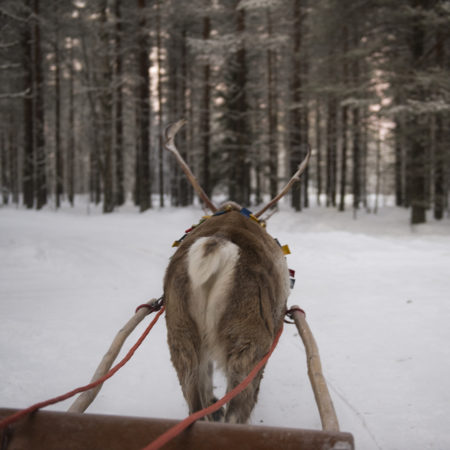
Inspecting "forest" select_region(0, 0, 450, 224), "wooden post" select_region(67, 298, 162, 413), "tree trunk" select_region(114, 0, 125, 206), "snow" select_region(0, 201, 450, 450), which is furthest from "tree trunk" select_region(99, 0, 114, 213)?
"wooden post" select_region(67, 298, 162, 413)

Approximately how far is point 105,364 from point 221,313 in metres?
0.85

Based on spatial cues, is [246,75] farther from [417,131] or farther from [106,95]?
[417,131]

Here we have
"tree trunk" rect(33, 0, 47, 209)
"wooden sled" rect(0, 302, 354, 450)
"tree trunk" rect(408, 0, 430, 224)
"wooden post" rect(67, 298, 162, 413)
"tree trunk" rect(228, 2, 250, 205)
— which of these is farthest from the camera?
"tree trunk" rect(33, 0, 47, 209)

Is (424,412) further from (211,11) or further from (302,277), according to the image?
(211,11)

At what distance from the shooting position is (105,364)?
76.2 inches

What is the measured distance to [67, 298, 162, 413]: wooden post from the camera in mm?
1602

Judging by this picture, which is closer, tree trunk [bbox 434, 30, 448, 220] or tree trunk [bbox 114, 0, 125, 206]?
tree trunk [bbox 434, 30, 448, 220]

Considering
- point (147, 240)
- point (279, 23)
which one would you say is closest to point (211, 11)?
point (279, 23)

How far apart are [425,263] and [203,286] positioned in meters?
6.58

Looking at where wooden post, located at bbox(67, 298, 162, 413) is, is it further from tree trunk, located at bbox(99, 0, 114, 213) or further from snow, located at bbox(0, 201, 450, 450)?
tree trunk, located at bbox(99, 0, 114, 213)

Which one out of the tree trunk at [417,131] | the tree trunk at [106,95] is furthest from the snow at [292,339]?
the tree trunk at [106,95]

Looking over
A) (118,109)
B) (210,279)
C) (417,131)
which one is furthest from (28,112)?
(210,279)

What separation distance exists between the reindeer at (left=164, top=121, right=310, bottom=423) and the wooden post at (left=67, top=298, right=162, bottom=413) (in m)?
0.45

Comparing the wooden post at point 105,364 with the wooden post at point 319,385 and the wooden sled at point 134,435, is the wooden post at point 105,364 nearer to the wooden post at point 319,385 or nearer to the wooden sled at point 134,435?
the wooden sled at point 134,435
